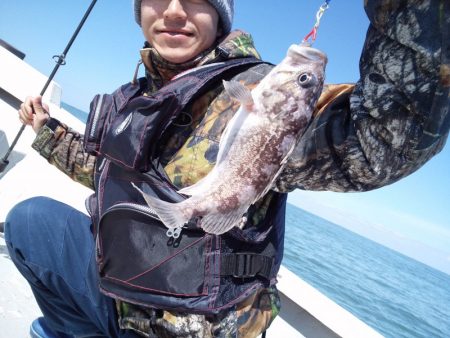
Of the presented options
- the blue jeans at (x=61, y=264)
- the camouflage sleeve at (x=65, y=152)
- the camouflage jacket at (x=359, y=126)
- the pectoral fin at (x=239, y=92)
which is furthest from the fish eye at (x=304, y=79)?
the camouflage sleeve at (x=65, y=152)

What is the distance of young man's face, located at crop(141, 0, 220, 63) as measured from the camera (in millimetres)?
2025

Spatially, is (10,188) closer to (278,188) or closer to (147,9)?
(147,9)

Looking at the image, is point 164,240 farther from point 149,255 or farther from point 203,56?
point 203,56

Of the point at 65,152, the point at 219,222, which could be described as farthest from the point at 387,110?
the point at 65,152

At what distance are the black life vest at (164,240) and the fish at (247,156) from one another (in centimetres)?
27

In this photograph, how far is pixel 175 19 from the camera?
202 centimetres

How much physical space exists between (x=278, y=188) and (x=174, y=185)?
1.62 feet

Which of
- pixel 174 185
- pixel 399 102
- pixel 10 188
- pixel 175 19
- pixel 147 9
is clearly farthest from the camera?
pixel 10 188

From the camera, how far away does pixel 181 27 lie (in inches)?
80.1

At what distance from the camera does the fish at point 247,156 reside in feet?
4.54

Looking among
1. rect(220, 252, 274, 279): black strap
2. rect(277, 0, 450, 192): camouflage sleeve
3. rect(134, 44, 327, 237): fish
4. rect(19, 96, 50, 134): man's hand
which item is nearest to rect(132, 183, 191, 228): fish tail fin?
rect(134, 44, 327, 237): fish

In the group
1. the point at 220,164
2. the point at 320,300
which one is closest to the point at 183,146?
the point at 220,164

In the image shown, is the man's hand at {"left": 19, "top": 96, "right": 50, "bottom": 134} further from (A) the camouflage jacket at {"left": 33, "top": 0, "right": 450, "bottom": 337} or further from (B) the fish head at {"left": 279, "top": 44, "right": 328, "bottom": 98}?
(B) the fish head at {"left": 279, "top": 44, "right": 328, "bottom": 98}

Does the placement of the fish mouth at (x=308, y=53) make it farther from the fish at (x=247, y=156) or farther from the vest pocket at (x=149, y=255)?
the vest pocket at (x=149, y=255)
